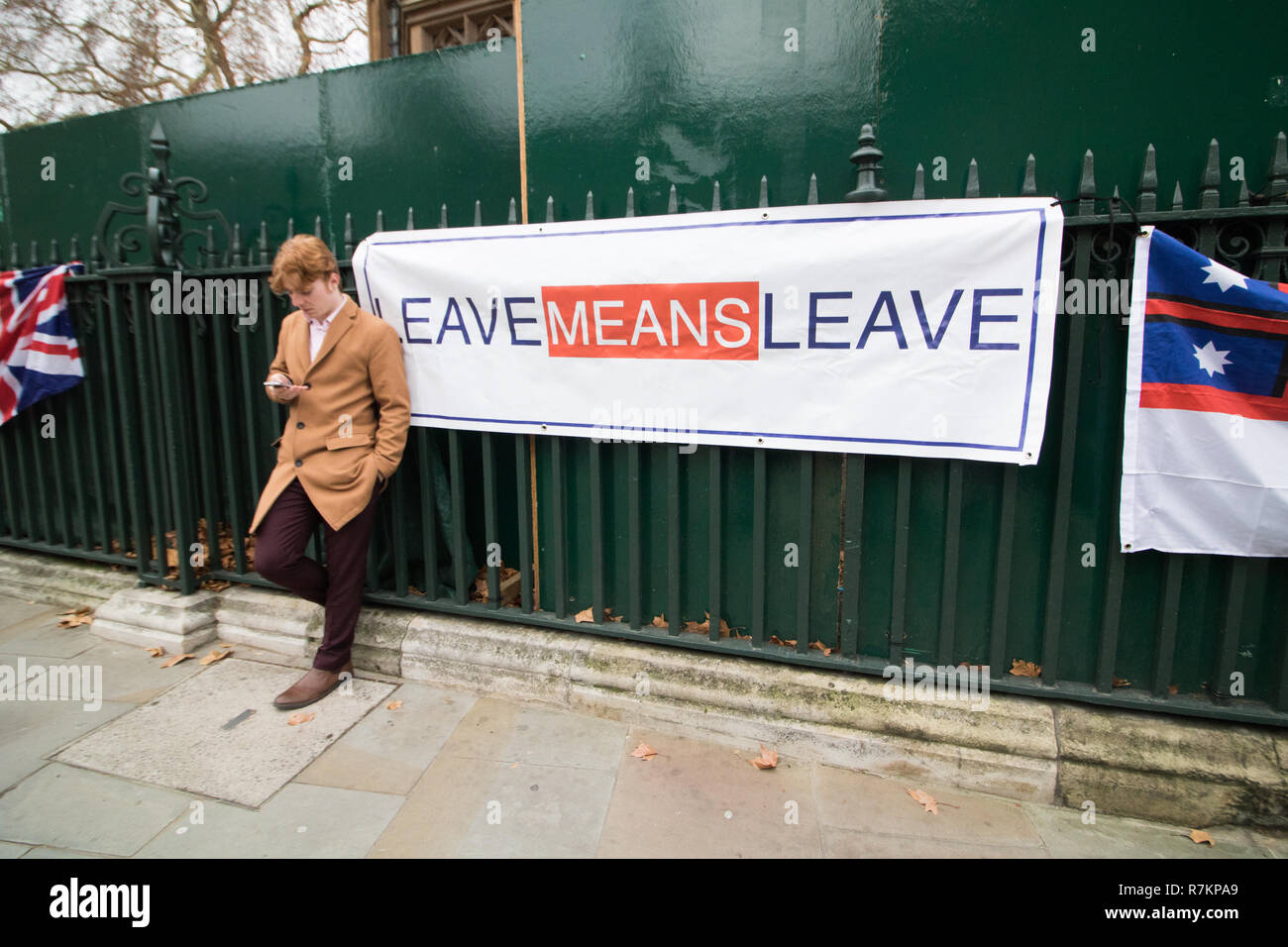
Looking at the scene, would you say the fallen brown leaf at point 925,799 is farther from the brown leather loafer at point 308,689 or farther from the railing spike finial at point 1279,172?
the brown leather loafer at point 308,689


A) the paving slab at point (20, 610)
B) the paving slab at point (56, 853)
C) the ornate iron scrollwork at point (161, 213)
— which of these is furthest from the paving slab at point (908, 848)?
the paving slab at point (20, 610)

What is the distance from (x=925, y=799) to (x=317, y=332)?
3507 mm

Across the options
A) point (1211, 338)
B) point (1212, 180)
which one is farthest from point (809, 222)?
point (1211, 338)

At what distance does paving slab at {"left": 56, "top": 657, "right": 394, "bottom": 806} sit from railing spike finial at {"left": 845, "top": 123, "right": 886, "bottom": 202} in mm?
3267

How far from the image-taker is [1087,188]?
8.75ft

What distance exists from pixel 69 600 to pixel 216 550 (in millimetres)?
1361

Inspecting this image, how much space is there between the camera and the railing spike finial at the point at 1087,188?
265 cm

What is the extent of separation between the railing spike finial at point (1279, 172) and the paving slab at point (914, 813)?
2474 millimetres

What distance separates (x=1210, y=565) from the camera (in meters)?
2.88

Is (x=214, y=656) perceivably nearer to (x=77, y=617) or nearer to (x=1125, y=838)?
(x=77, y=617)

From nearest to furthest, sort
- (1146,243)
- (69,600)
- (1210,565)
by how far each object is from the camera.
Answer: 1. (1146,243)
2. (1210,565)
3. (69,600)

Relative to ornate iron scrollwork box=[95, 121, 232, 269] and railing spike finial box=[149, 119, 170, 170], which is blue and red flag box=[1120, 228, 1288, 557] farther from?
railing spike finial box=[149, 119, 170, 170]
